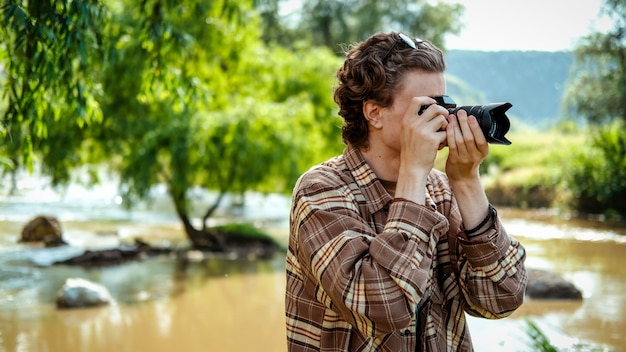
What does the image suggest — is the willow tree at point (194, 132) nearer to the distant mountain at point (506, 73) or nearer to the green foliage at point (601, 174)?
the distant mountain at point (506, 73)

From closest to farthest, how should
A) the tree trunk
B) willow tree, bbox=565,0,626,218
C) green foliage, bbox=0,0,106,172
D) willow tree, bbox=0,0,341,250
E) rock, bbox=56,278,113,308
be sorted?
1. green foliage, bbox=0,0,106,172
2. rock, bbox=56,278,113,308
3. willow tree, bbox=0,0,341,250
4. the tree trunk
5. willow tree, bbox=565,0,626,218

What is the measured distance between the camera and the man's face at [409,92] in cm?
163

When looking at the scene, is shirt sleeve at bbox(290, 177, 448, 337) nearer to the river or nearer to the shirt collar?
the shirt collar

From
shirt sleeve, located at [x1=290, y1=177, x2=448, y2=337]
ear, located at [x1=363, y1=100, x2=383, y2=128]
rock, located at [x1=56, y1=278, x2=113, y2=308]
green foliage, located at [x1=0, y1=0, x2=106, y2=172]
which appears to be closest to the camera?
shirt sleeve, located at [x1=290, y1=177, x2=448, y2=337]

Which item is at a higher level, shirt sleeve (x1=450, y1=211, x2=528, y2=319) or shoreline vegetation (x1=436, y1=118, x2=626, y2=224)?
shoreline vegetation (x1=436, y1=118, x2=626, y2=224)

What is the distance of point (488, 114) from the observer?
1.56m

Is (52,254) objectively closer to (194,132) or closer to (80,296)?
(194,132)

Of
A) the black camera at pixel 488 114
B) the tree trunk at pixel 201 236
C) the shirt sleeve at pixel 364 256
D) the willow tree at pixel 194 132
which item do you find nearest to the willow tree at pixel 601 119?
the willow tree at pixel 194 132

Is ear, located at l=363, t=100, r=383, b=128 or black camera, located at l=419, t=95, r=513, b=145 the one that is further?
ear, located at l=363, t=100, r=383, b=128

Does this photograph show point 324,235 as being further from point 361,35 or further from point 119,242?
point 361,35

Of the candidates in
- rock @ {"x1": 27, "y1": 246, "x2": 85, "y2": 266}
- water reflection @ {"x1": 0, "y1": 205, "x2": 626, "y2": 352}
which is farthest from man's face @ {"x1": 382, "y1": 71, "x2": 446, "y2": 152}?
rock @ {"x1": 27, "y1": 246, "x2": 85, "y2": 266}

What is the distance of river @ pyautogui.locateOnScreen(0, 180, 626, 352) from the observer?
589 cm

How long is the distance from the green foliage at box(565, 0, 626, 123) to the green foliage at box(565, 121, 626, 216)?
540 millimetres

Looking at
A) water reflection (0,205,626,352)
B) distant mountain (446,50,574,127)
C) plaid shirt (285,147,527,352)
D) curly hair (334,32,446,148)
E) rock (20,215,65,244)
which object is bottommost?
water reflection (0,205,626,352)
